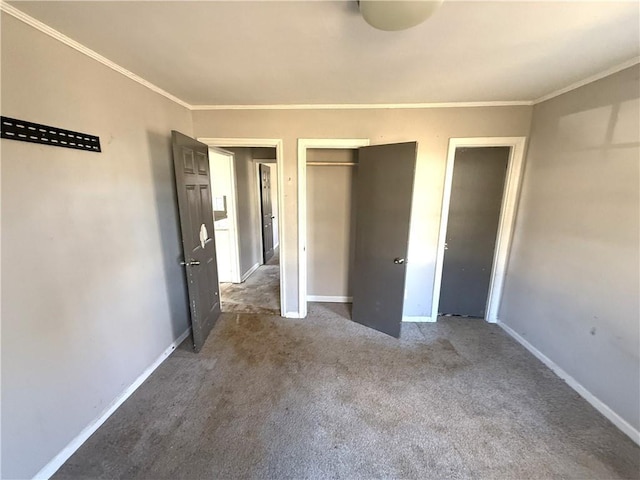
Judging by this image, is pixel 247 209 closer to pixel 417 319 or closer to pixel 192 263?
pixel 192 263

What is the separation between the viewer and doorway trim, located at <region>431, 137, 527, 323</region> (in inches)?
104

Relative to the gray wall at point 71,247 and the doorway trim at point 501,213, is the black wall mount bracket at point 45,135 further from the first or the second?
the doorway trim at point 501,213

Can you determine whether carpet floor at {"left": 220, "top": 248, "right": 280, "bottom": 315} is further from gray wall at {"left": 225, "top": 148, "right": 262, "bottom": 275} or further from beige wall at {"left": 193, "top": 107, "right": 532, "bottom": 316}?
beige wall at {"left": 193, "top": 107, "right": 532, "bottom": 316}

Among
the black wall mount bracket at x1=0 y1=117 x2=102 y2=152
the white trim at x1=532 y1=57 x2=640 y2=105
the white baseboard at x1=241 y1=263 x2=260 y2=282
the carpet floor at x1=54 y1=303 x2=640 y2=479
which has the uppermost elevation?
the white trim at x1=532 y1=57 x2=640 y2=105

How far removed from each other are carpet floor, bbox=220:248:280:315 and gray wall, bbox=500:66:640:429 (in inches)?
112

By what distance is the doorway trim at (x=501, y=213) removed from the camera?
2643 mm

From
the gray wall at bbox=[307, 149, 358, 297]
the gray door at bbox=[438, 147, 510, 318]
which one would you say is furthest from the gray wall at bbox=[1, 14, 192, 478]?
the gray door at bbox=[438, 147, 510, 318]

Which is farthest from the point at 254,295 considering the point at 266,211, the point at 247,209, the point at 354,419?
the point at 354,419

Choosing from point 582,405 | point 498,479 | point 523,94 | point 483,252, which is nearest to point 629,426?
point 582,405

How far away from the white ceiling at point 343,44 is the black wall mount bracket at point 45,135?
1.70 feet

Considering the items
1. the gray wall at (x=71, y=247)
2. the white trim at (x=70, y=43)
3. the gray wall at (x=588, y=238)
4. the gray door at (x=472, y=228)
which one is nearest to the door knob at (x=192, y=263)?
the gray wall at (x=71, y=247)

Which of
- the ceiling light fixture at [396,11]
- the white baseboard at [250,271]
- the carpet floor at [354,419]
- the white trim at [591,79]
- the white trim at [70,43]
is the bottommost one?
the carpet floor at [354,419]

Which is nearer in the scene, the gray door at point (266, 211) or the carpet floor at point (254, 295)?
the carpet floor at point (254, 295)

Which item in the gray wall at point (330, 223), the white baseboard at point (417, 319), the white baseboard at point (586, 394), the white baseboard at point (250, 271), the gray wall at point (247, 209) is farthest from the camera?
the white baseboard at point (250, 271)
